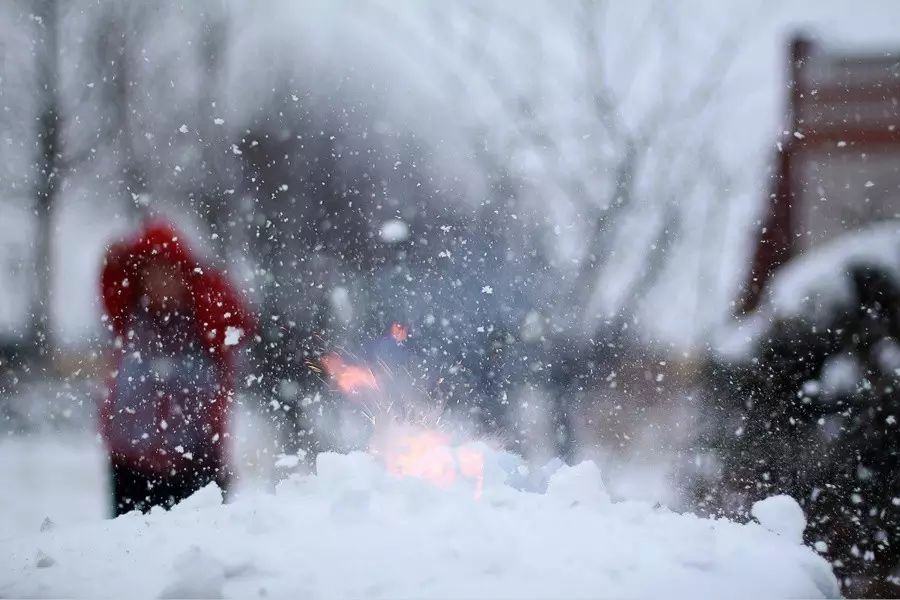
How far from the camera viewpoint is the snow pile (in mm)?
1667

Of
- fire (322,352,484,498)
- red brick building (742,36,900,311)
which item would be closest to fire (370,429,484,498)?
fire (322,352,484,498)

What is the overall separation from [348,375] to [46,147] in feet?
12.2

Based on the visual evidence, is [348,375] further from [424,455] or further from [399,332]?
[424,455]

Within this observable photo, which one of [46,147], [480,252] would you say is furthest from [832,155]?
[46,147]

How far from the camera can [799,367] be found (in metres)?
3.14

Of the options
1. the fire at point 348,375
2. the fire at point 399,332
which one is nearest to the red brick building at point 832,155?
the fire at point 399,332

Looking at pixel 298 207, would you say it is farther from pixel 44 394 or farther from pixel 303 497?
pixel 303 497

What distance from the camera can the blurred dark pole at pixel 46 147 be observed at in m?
4.75

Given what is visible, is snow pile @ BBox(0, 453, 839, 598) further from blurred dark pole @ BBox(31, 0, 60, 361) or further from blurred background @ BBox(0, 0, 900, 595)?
blurred dark pole @ BBox(31, 0, 60, 361)

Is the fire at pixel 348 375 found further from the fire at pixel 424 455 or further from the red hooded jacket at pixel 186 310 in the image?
the red hooded jacket at pixel 186 310

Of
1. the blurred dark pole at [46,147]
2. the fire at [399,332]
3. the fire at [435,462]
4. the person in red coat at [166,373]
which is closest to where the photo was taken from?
the fire at [435,462]

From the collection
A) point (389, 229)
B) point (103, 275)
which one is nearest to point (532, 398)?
point (389, 229)

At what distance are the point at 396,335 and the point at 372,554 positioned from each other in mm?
2489

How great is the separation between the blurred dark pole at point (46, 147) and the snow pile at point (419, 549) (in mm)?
3313
